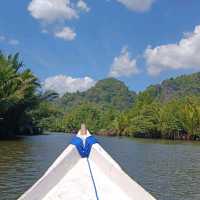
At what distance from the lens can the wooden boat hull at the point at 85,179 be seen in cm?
505

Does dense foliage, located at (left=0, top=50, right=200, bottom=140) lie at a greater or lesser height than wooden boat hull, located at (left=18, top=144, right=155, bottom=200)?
greater

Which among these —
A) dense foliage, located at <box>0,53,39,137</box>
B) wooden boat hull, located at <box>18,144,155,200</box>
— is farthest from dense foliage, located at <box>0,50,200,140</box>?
wooden boat hull, located at <box>18,144,155,200</box>

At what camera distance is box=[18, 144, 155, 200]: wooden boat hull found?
5.05 meters

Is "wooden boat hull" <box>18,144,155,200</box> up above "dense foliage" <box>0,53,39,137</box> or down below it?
below

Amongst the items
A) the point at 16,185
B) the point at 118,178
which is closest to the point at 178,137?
the point at 16,185

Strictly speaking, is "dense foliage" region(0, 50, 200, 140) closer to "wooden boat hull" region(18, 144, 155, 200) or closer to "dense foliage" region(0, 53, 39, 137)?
"dense foliage" region(0, 53, 39, 137)

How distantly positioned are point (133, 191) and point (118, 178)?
26 centimetres

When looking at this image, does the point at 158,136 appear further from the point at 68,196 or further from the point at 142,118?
the point at 68,196

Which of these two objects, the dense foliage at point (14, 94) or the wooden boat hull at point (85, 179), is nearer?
the wooden boat hull at point (85, 179)

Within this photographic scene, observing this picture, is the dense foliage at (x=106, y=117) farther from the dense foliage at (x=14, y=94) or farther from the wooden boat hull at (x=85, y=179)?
the wooden boat hull at (x=85, y=179)

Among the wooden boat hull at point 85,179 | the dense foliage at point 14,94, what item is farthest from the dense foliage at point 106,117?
the wooden boat hull at point 85,179

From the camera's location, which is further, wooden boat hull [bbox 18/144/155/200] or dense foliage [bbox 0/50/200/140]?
dense foliage [bbox 0/50/200/140]

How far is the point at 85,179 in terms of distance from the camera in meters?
5.18

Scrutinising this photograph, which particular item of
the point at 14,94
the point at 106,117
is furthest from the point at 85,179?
the point at 106,117
